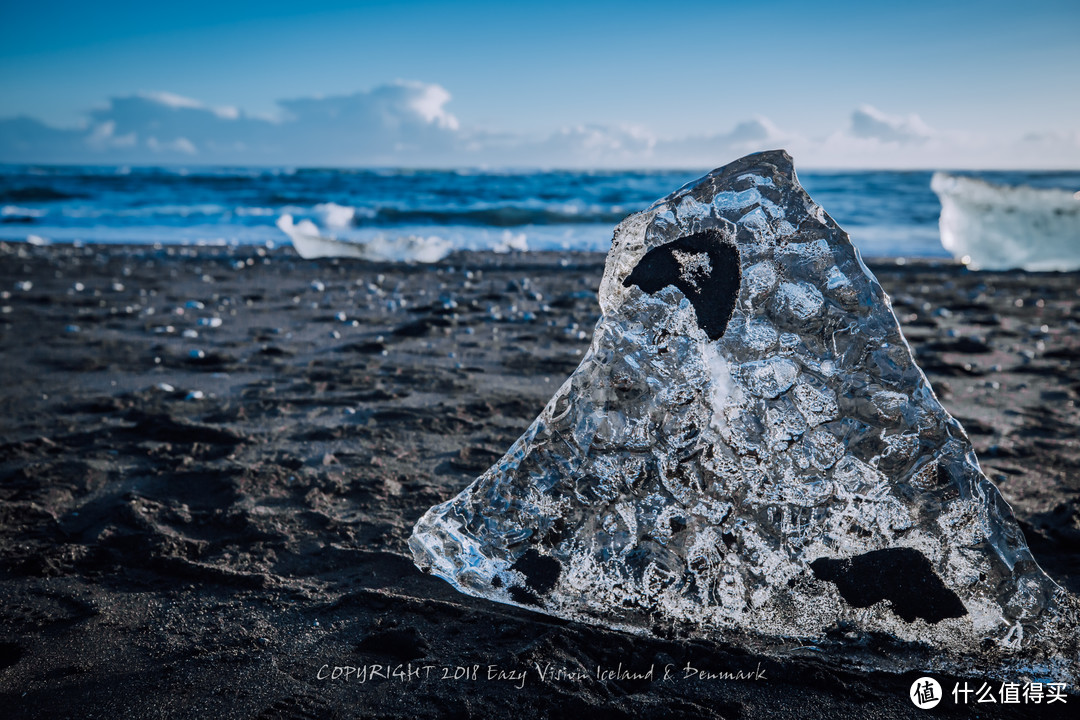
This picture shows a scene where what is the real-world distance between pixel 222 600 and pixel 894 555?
72.3 inches

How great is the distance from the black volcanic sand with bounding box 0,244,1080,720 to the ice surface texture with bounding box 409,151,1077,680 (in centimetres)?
13

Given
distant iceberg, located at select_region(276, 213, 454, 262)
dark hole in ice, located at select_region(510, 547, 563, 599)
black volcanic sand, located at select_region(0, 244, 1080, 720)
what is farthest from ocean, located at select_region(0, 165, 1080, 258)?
dark hole in ice, located at select_region(510, 547, 563, 599)

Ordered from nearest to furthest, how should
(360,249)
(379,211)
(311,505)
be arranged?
(311,505)
(360,249)
(379,211)

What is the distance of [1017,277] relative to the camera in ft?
31.9

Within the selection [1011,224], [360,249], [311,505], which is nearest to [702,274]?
[311,505]

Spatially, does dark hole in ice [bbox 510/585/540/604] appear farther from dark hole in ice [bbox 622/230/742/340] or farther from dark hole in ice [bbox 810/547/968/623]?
dark hole in ice [bbox 622/230/742/340]

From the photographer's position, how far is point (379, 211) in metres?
16.6

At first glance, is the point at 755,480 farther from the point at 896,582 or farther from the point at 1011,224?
the point at 1011,224

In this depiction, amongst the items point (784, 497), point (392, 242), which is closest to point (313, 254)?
point (392, 242)

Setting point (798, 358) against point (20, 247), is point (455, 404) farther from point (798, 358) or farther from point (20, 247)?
point (20, 247)

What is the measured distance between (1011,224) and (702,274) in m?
11.9

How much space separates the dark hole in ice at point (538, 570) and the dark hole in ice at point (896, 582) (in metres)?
0.68

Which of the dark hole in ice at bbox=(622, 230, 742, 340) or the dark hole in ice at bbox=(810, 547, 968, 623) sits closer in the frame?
the dark hole in ice at bbox=(810, 547, 968, 623)

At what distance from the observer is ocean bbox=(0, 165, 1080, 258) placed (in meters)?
13.4
